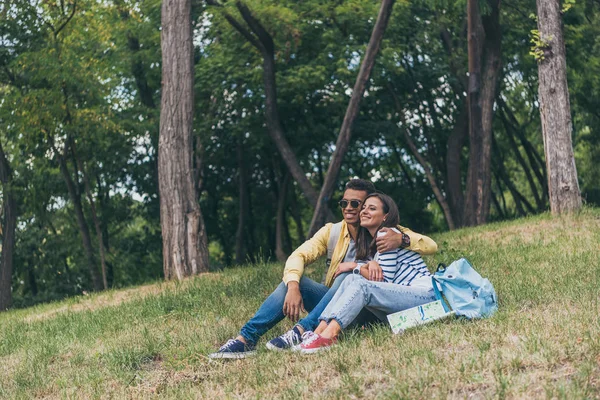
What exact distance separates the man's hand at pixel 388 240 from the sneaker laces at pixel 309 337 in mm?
986

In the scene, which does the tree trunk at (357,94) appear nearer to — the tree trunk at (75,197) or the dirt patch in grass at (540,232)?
the dirt patch in grass at (540,232)

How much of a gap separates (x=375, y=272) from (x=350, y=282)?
358mm

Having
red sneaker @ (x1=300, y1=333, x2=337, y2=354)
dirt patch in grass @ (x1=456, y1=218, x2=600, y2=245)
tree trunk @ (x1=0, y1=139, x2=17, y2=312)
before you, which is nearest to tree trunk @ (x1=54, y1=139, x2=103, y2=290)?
tree trunk @ (x1=0, y1=139, x2=17, y2=312)

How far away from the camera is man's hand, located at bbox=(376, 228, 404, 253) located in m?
7.48

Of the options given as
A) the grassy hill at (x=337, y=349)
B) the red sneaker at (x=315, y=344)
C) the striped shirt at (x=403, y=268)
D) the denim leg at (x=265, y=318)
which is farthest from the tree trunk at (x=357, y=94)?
the red sneaker at (x=315, y=344)

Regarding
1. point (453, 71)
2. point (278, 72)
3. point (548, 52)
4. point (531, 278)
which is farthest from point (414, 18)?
point (531, 278)

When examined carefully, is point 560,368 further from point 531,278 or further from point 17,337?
point 17,337

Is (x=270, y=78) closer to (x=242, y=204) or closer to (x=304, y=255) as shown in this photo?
(x=242, y=204)

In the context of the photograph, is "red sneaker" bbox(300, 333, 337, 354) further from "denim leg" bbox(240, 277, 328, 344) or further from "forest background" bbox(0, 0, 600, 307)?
"forest background" bbox(0, 0, 600, 307)

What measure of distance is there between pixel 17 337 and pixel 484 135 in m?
12.6

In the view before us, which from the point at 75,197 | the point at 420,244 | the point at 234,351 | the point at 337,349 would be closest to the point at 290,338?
the point at 234,351

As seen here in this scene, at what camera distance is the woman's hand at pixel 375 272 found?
7480 mm

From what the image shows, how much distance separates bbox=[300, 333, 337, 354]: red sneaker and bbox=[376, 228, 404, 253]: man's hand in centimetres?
97

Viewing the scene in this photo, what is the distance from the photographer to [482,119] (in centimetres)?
2012
